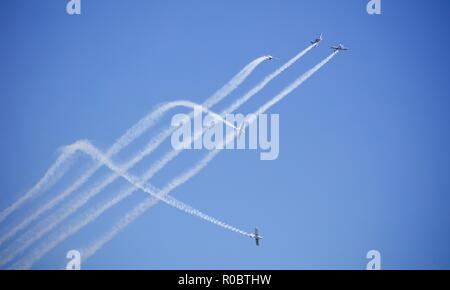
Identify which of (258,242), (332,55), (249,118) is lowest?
(258,242)
